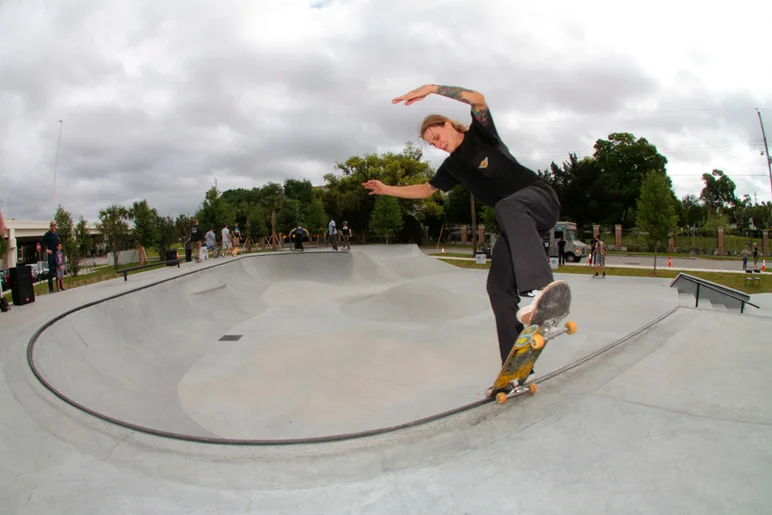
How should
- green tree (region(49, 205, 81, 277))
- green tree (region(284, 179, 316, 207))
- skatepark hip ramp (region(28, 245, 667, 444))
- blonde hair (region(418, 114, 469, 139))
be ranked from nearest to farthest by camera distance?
blonde hair (region(418, 114, 469, 139)), skatepark hip ramp (region(28, 245, 667, 444)), green tree (region(49, 205, 81, 277)), green tree (region(284, 179, 316, 207))

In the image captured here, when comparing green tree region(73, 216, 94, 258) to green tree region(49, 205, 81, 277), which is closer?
green tree region(49, 205, 81, 277)

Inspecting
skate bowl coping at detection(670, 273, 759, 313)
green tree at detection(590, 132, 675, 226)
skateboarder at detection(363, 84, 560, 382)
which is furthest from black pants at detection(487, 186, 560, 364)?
green tree at detection(590, 132, 675, 226)

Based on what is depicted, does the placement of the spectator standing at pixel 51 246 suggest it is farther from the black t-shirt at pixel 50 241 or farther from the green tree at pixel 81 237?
the green tree at pixel 81 237

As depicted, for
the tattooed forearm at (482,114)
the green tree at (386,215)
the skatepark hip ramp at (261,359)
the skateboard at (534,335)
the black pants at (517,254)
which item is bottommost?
the skatepark hip ramp at (261,359)

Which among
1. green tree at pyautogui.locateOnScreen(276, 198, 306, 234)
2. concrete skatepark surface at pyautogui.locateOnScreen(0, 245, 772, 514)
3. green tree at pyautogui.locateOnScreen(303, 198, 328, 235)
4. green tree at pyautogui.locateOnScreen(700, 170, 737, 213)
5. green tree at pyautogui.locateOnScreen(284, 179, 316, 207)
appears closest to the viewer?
concrete skatepark surface at pyautogui.locateOnScreen(0, 245, 772, 514)

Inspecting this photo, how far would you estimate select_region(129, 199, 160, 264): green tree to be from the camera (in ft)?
77.2

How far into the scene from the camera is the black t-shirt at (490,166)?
2.79 m

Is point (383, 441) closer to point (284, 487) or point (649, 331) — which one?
point (284, 487)

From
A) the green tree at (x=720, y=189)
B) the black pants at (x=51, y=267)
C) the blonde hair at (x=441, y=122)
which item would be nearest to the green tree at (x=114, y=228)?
the black pants at (x=51, y=267)

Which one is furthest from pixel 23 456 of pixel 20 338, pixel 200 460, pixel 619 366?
pixel 619 366

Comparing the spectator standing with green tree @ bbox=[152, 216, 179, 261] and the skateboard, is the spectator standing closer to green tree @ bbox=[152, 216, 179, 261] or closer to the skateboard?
the skateboard

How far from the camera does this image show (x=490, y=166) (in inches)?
111

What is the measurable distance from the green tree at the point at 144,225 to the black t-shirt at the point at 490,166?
24871mm

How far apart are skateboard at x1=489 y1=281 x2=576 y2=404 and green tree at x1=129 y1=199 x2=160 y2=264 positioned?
25270 mm
